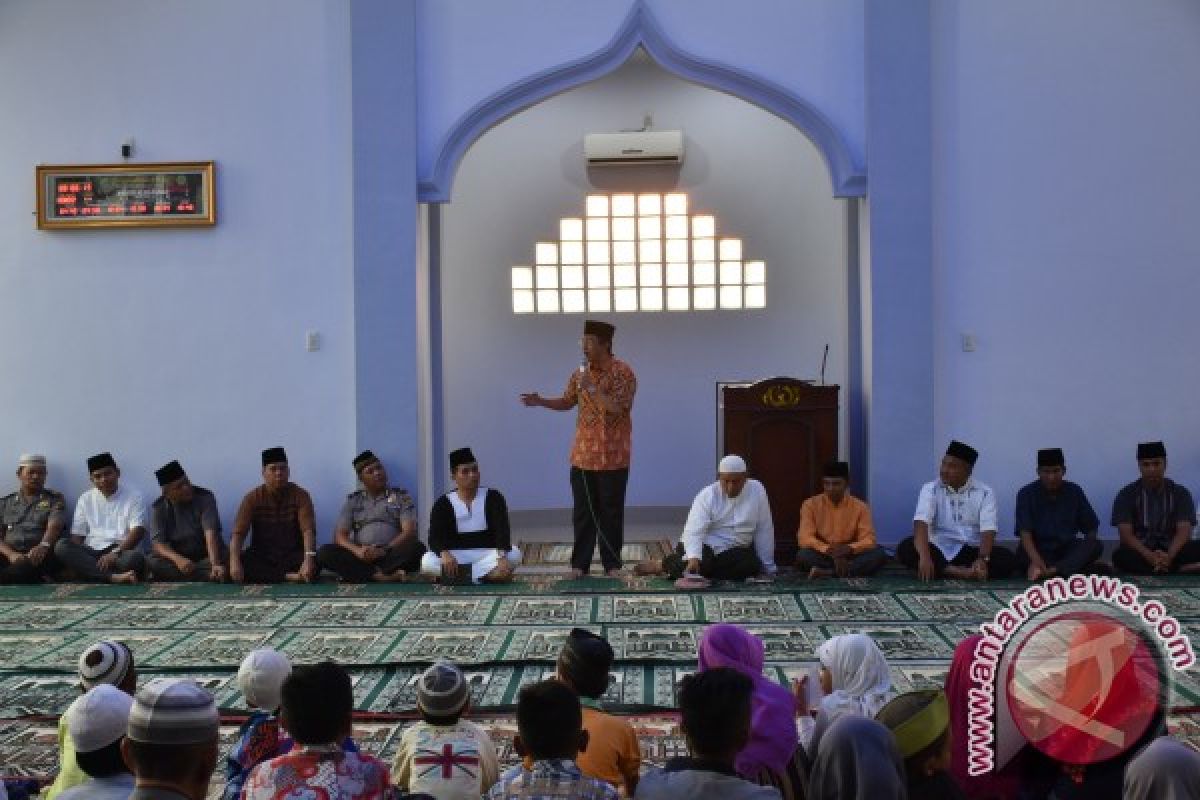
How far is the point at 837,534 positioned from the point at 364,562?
7.46ft

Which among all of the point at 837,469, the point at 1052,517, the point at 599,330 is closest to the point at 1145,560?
the point at 1052,517

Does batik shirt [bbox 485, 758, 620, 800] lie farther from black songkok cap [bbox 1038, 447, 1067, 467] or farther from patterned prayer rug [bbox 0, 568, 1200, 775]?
black songkok cap [bbox 1038, 447, 1067, 467]

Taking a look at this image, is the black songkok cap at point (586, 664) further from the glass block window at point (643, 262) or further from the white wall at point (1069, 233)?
the glass block window at point (643, 262)

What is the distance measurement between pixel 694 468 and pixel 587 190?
199cm

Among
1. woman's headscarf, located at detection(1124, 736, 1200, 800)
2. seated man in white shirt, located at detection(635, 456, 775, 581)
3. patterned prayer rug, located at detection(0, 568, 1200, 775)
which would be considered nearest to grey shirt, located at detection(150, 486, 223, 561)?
patterned prayer rug, located at detection(0, 568, 1200, 775)

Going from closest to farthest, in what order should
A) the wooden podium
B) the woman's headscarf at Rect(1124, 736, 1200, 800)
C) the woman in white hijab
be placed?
the woman's headscarf at Rect(1124, 736, 1200, 800)
the woman in white hijab
the wooden podium

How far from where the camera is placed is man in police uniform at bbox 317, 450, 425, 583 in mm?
6219

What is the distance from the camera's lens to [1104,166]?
257 inches

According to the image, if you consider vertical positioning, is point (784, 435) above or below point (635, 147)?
Result: below

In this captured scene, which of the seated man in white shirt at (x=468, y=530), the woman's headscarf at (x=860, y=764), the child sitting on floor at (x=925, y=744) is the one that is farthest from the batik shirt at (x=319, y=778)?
the seated man in white shirt at (x=468, y=530)

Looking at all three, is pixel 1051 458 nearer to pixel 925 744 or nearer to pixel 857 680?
pixel 857 680

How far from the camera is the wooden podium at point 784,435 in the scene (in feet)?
21.6

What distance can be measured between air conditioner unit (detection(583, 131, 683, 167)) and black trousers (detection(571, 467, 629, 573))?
2.63 metres

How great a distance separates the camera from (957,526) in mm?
6164
